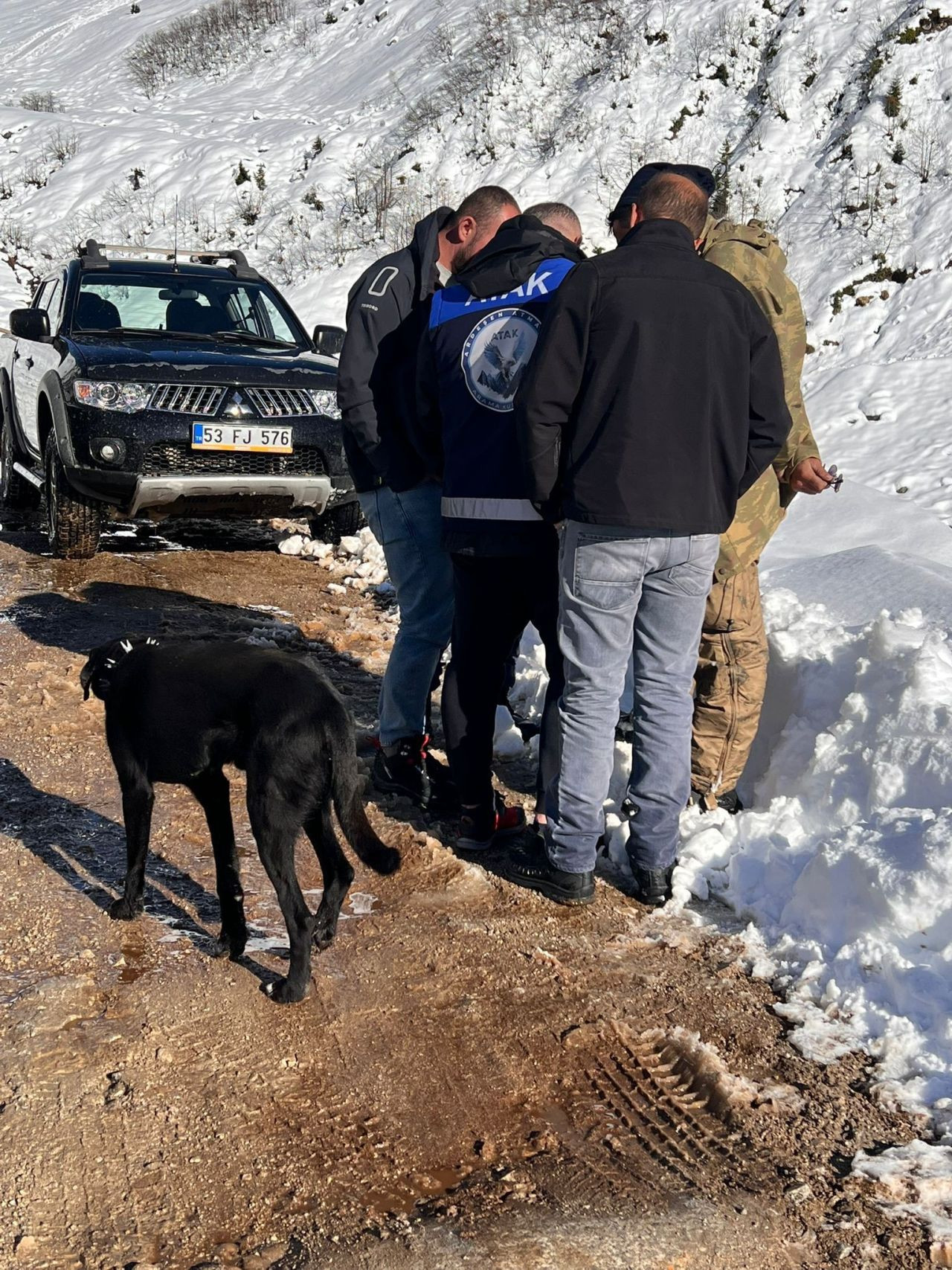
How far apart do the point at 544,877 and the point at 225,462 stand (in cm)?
442

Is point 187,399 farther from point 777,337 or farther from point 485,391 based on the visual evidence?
point 777,337

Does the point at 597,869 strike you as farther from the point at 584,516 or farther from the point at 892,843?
the point at 584,516

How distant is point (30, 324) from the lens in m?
8.02

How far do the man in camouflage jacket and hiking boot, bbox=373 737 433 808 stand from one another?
3.37ft

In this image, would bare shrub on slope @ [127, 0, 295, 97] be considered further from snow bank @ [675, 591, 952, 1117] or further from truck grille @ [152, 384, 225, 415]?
snow bank @ [675, 591, 952, 1117]

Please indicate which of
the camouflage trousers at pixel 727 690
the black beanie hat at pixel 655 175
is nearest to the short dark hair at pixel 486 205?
the black beanie hat at pixel 655 175

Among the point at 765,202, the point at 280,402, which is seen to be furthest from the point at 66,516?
the point at 765,202

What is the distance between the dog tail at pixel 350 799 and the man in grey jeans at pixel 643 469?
769 mm

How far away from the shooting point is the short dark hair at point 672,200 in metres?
3.57

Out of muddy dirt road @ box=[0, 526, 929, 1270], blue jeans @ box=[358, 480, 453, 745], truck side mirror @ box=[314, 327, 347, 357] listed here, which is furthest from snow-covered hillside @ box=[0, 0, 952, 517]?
muddy dirt road @ box=[0, 526, 929, 1270]

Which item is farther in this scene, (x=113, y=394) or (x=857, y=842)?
(x=113, y=394)

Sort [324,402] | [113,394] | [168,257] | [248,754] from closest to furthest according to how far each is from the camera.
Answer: [248,754]
[113,394]
[324,402]
[168,257]

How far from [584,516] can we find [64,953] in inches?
76.2

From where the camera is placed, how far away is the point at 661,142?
18.7 meters
